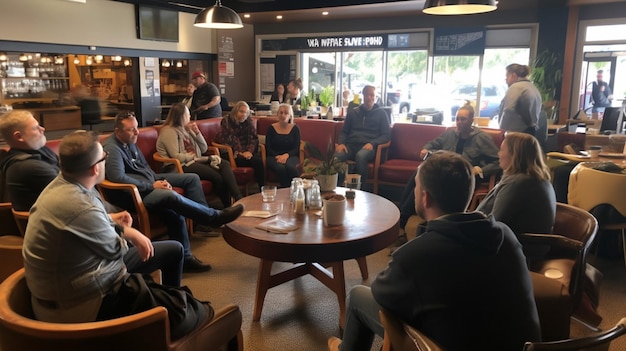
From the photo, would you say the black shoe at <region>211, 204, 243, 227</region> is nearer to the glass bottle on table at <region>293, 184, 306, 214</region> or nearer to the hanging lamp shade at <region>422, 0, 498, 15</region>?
the glass bottle on table at <region>293, 184, 306, 214</region>

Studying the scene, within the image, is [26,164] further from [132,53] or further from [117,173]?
[132,53]

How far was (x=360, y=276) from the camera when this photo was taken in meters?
3.69

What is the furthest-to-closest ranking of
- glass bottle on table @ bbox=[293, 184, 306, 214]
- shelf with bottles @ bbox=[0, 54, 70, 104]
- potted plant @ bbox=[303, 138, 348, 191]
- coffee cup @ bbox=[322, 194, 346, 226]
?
1. shelf with bottles @ bbox=[0, 54, 70, 104]
2. potted plant @ bbox=[303, 138, 348, 191]
3. glass bottle on table @ bbox=[293, 184, 306, 214]
4. coffee cup @ bbox=[322, 194, 346, 226]

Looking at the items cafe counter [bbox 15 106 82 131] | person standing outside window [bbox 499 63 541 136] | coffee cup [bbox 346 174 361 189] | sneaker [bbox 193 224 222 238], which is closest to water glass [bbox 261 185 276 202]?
coffee cup [bbox 346 174 361 189]

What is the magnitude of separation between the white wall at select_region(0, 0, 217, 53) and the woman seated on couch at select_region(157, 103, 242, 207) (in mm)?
3031

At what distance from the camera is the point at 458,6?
3566 millimetres

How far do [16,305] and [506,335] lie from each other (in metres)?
1.65

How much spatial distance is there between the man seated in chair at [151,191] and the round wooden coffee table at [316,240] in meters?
0.43

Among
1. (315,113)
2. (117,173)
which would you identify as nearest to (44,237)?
(117,173)

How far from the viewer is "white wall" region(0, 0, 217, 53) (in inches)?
247

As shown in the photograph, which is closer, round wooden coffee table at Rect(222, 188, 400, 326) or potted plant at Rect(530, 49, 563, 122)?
round wooden coffee table at Rect(222, 188, 400, 326)

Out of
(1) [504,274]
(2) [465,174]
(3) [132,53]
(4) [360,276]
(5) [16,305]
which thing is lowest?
(4) [360,276]

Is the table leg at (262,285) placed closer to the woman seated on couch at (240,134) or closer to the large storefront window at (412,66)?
the woman seated on couch at (240,134)

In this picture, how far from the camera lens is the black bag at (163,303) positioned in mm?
1905
